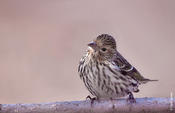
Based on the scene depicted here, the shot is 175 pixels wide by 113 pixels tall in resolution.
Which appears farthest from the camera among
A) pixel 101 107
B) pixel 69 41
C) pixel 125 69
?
pixel 69 41

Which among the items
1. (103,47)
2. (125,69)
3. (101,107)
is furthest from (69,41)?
(101,107)

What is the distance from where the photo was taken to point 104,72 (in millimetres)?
6266

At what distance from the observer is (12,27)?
12.6m

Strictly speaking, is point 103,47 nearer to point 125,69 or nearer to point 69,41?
point 125,69

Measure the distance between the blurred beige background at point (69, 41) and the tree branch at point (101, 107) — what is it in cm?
396

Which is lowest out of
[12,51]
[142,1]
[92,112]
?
[92,112]

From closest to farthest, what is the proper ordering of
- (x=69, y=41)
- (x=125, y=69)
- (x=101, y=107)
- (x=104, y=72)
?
(x=101, y=107), (x=104, y=72), (x=125, y=69), (x=69, y=41)

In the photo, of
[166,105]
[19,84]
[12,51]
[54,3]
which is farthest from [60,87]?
[166,105]

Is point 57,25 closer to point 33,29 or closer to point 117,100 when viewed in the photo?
point 33,29

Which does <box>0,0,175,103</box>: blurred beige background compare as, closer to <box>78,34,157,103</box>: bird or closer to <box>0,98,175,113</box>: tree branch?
<box>78,34,157,103</box>: bird

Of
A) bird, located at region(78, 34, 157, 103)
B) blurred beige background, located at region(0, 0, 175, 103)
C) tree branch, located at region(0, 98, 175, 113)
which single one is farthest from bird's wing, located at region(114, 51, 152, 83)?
blurred beige background, located at region(0, 0, 175, 103)

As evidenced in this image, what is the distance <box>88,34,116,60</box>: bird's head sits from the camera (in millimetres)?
6215

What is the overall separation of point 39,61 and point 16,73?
56 centimetres

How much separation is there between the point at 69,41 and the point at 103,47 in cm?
558
